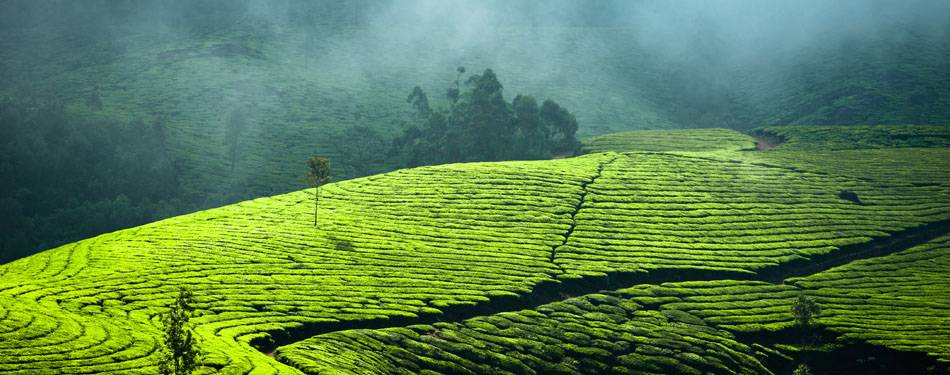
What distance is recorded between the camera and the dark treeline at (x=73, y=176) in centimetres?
10812

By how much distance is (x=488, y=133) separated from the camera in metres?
137

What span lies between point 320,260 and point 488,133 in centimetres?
7015

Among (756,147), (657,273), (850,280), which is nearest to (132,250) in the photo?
(657,273)

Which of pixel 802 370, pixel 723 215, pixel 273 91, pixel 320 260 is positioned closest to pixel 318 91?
pixel 273 91

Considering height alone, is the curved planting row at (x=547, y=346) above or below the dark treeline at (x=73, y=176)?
below

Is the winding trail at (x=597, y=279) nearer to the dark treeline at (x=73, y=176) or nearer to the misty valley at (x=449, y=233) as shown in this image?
the misty valley at (x=449, y=233)

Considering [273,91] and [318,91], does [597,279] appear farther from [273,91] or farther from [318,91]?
[273,91]

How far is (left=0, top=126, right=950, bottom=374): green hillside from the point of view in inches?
2108

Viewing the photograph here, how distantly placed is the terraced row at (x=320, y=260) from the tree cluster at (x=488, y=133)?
3689 centimetres

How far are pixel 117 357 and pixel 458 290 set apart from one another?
1066 inches

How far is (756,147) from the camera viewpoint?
428 feet

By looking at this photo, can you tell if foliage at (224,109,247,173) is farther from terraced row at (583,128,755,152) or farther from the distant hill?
terraced row at (583,128,755,152)

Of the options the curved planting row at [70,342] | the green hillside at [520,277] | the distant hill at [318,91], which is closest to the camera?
the curved planting row at [70,342]

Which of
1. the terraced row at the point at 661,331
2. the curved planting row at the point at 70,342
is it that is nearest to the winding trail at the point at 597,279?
the terraced row at the point at 661,331
